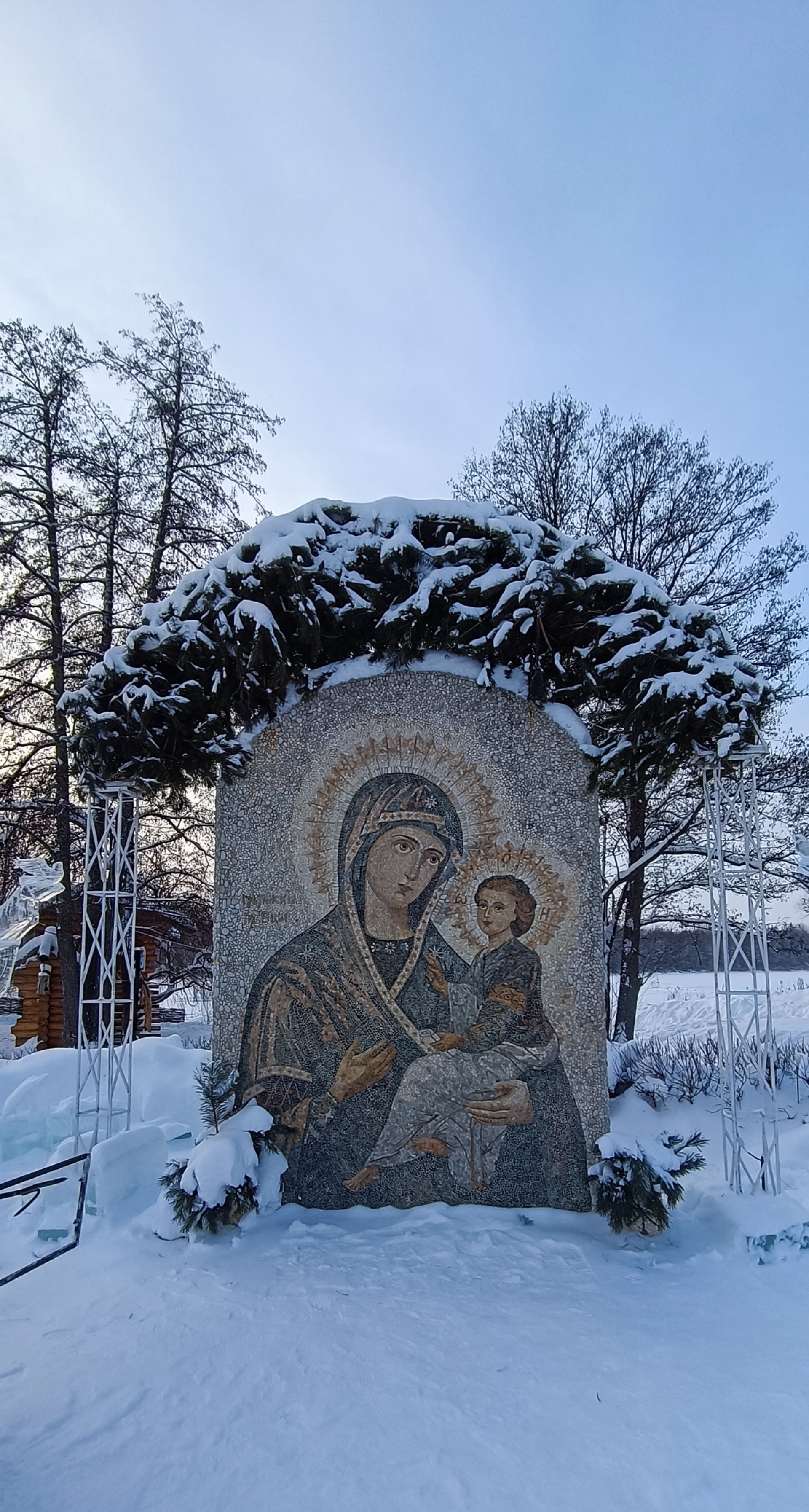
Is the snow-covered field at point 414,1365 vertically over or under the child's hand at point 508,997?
under

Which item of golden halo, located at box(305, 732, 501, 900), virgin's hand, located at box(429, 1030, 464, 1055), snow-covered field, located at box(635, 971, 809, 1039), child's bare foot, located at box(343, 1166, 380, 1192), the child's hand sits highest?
golden halo, located at box(305, 732, 501, 900)

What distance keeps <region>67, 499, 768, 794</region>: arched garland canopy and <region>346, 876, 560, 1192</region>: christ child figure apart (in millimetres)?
1637

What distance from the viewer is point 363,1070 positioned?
6.04m

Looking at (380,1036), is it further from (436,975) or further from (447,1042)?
(436,975)

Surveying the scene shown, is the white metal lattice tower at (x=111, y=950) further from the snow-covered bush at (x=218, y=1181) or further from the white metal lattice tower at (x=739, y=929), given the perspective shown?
the white metal lattice tower at (x=739, y=929)

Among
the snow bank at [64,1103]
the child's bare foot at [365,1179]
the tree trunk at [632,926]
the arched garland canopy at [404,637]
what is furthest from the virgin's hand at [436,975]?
the tree trunk at [632,926]

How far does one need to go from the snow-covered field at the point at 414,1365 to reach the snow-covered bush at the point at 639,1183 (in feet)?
0.41

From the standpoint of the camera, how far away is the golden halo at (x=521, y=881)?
20.0 ft

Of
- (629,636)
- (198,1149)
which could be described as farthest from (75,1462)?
(629,636)

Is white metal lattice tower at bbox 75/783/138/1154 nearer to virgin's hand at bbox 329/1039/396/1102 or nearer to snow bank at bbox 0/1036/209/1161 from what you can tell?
snow bank at bbox 0/1036/209/1161

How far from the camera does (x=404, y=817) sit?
6.33 m

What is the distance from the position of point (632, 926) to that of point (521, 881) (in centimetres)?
652

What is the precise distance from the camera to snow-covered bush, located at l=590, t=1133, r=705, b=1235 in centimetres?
540

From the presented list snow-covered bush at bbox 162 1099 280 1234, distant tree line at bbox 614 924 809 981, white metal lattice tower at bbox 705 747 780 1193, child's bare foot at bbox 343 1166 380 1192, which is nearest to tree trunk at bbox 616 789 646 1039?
distant tree line at bbox 614 924 809 981
